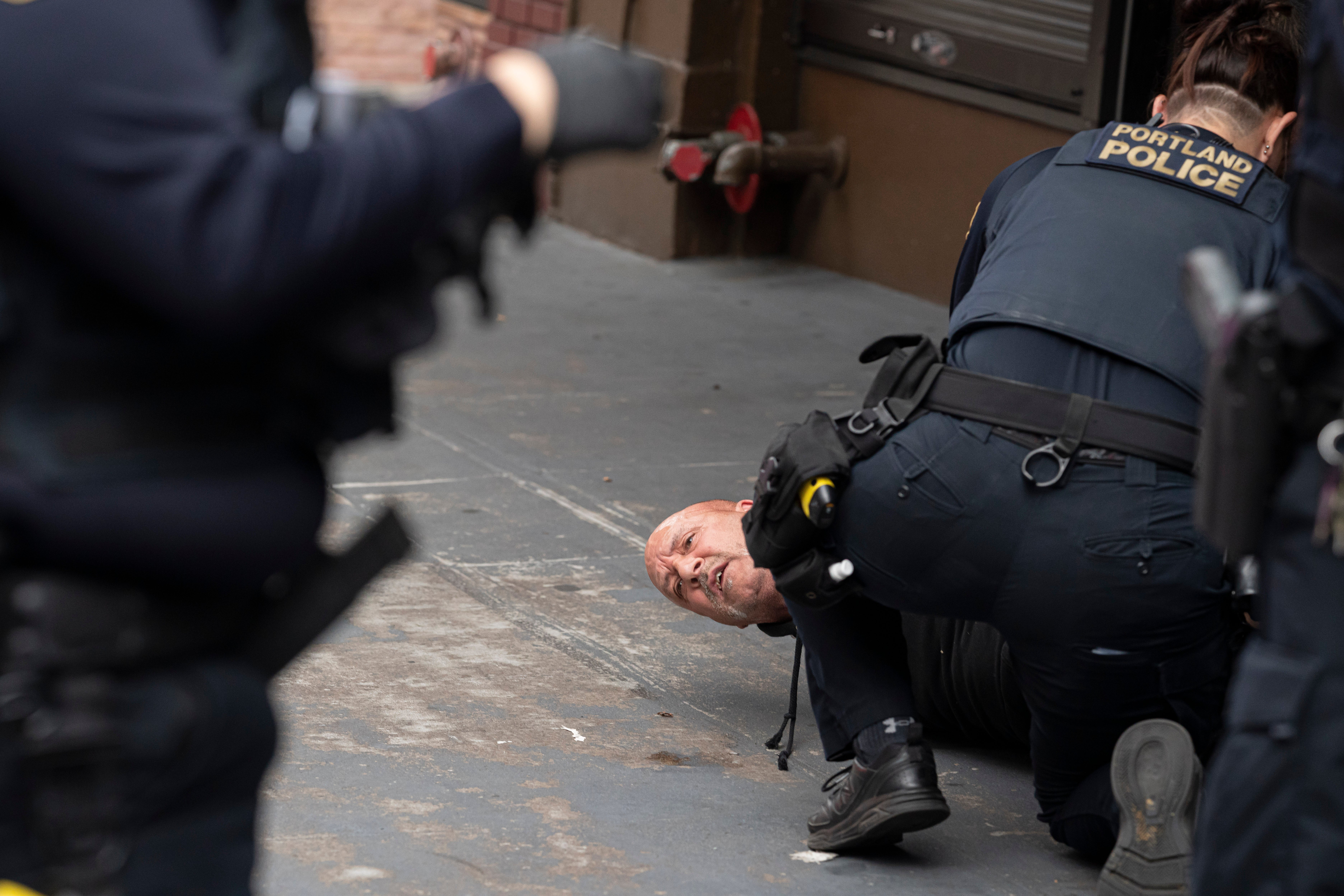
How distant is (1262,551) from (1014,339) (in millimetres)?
1133

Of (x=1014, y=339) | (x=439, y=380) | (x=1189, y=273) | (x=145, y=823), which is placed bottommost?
(x=439, y=380)

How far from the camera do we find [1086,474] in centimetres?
281

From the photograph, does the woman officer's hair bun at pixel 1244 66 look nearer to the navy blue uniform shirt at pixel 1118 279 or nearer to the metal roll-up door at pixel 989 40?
the navy blue uniform shirt at pixel 1118 279

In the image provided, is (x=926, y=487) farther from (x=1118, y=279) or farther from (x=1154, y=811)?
(x=1154, y=811)

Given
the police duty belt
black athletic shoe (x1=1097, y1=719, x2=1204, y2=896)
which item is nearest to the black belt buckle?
the police duty belt

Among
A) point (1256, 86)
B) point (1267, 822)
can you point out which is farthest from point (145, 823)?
point (1256, 86)

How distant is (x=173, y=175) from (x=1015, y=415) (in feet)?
5.64

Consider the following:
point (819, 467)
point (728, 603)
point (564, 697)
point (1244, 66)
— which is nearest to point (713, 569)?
point (728, 603)

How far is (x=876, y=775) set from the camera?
3.02 metres

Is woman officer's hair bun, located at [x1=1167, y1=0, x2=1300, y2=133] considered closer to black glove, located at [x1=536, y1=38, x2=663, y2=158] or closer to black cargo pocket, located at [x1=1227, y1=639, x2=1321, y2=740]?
black cargo pocket, located at [x1=1227, y1=639, x2=1321, y2=740]

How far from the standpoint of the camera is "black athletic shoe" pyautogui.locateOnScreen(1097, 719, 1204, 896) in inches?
107

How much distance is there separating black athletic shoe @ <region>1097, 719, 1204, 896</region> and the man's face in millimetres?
920

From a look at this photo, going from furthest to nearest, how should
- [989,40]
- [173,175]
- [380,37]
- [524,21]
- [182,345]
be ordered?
[380,37] < [524,21] < [989,40] < [182,345] < [173,175]

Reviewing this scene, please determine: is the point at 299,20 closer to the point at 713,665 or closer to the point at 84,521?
the point at 84,521
